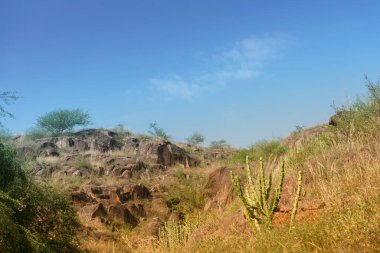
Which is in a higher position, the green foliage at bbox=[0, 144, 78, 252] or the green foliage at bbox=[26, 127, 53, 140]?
the green foliage at bbox=[26, 127, 53, 140]

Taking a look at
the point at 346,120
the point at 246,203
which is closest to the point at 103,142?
the point at 346,120

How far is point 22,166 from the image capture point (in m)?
11.8

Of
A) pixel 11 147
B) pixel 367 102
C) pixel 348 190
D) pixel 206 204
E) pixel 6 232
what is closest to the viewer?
pixel 6 232

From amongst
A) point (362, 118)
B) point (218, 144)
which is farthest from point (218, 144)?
point (362, 118)

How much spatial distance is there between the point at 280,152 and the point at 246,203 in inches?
462

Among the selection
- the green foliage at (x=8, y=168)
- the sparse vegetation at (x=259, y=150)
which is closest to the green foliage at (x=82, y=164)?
the sparse vegetation at (x=259, y=150)

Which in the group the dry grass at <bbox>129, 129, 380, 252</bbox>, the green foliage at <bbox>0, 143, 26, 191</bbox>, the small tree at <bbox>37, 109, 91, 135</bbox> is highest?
the small tree at <bbox>37, 109, 91, 135</bbox>

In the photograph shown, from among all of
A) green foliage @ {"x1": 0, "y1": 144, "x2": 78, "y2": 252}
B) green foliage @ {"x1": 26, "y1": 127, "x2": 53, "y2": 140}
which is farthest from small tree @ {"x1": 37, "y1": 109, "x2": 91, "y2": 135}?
green foliage @ {"x1": 0, "y1": 144, "x2": 78, "y2": 252}

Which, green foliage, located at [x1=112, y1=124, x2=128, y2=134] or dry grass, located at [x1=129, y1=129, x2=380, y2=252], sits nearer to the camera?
dry grass, located at [x1=129, y1=129, x2=380, y2=252]

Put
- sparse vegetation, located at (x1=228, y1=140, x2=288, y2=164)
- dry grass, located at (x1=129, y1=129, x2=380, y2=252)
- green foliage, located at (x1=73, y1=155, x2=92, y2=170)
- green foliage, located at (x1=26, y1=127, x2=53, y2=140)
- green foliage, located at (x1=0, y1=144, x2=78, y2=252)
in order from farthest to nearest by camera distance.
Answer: green foliage, located at (x1=26, y1=127, x2=53, y2=140)
green foliage, located at (x1=73, y1=155, x2=92, y2=170)
sparse vegetation, located at (x1=228, y1=140, x2=288, y2=164)
green foliage, located at (x1=0, y1=144, x2=78, y2=252)
dry grass, located at (x1=129, y1=129, x2=380, y2=252)

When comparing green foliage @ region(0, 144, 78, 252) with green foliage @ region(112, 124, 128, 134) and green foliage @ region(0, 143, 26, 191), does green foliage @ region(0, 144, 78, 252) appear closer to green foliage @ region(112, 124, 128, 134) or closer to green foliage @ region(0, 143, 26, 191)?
green foliage @ region(0, 143, 26, 191)

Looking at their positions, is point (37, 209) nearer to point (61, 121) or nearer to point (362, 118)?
point (362, 118)

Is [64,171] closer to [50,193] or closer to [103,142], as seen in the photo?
[103,142]

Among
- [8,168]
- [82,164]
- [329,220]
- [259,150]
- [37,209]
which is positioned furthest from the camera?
[82,164]
